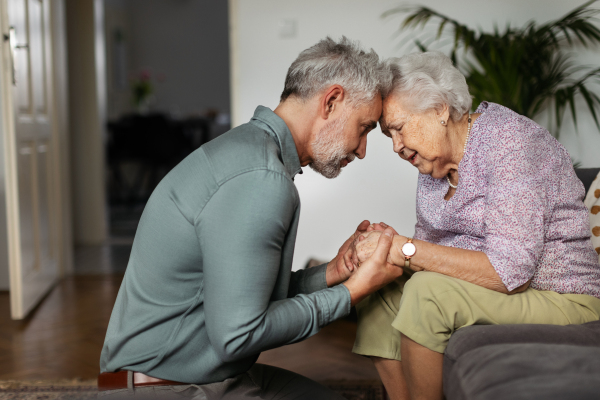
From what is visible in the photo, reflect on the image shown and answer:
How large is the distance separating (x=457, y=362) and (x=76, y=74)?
14.1 feet

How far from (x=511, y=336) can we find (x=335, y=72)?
69 cm

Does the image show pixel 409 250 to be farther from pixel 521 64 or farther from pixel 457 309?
pixel 521 64

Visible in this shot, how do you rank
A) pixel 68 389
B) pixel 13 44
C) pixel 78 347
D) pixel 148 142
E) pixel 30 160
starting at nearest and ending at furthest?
1. pixel 68 389
2. pixel 78 347
3. pixel 13 44
4. pixel 30 160
5. pixel 148 142

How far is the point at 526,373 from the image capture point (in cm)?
87

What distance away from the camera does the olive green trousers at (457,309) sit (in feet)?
3.86

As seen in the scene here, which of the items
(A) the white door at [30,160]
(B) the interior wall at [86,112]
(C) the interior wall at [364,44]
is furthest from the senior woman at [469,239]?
(B) the interior wall at [86,112]

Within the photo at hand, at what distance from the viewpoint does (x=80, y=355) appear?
234 cm

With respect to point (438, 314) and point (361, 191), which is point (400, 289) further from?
point (361, 191)

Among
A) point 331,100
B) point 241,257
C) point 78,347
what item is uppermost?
point 331,100

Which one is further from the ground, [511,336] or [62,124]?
[62,124]

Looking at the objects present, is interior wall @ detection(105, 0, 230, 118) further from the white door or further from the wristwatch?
the wristwatch

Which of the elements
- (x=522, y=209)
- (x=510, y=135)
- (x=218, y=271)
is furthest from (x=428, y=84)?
(x=218, y=271)

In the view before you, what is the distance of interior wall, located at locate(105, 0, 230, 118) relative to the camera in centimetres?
820

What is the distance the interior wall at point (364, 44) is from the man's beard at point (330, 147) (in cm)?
184
